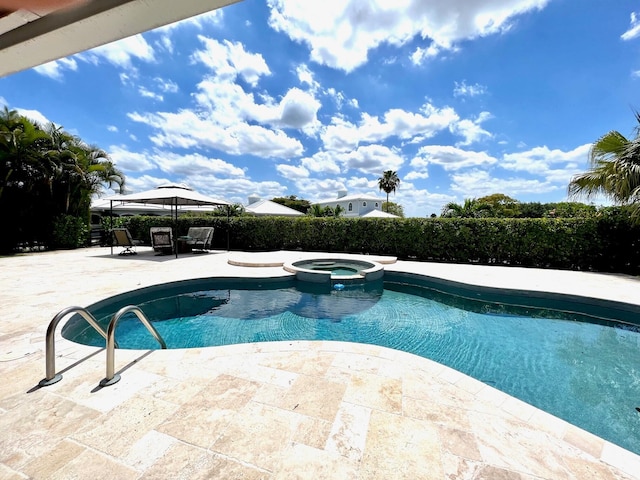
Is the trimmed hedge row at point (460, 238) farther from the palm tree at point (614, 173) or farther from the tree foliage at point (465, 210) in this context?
the tree foliage at point (465, 210)

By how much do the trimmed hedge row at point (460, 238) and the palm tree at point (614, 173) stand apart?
1038 millimetres

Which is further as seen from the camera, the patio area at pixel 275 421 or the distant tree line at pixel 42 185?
the distant tree line at pixel 42 185

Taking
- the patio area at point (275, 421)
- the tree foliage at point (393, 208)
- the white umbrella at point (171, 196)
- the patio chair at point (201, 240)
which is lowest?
the patio area at point (275, 421)

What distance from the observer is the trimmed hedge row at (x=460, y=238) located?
344 inches

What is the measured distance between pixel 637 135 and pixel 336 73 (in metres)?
10.1

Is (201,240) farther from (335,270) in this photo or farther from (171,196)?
(335,270)

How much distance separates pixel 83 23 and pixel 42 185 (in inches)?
633

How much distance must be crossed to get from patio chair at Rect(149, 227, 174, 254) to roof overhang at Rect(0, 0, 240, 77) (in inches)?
451

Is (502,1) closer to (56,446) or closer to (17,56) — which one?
(17,56)

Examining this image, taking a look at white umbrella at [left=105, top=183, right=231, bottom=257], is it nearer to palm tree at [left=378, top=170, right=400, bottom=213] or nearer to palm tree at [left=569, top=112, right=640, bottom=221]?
palm tree at [left=569, top=112, right=640, bottom=221]

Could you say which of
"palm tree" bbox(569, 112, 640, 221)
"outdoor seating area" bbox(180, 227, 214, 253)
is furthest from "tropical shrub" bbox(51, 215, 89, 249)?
"palm tree" bbox(569, 112, 640, 221)

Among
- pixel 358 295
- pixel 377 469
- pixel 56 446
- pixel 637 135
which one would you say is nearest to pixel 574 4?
pixel 637 135

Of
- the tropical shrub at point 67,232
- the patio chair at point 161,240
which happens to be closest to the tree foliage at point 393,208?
the patio chair at point 161,240

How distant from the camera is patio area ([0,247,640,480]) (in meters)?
1.68
